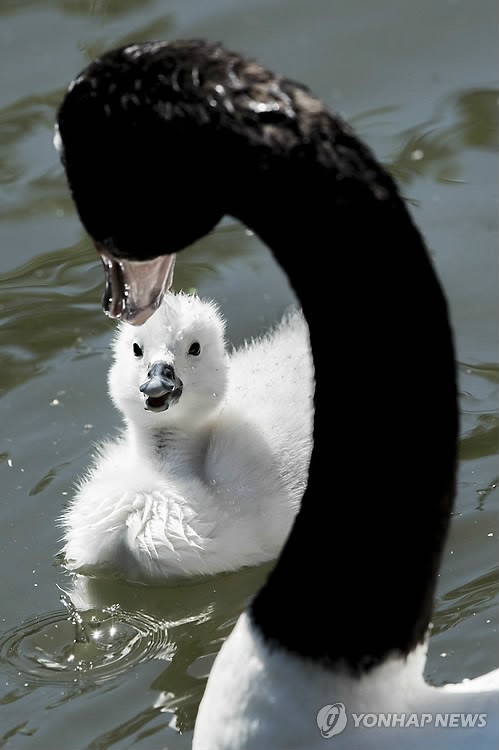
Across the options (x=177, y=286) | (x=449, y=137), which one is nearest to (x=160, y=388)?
(x=177, y=286)

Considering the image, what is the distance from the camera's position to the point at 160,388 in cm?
409

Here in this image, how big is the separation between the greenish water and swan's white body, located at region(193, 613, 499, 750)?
0.47 ft

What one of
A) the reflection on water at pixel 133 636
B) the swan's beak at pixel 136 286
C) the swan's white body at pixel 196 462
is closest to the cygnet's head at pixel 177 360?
the swan's white body at pixel 196 462

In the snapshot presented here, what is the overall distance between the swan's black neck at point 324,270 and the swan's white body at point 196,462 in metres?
1.37

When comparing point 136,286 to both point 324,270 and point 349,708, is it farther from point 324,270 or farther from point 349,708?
point 349,708

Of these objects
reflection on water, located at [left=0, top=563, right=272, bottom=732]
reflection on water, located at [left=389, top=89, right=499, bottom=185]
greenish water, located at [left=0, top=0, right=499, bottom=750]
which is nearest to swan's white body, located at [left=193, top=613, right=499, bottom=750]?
greenish water, located at [left=0, top=0, right=499, bottom=750]

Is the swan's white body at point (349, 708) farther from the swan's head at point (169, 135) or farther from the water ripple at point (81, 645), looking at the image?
the water ripple at point (81, 645)

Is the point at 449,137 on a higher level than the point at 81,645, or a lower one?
higher

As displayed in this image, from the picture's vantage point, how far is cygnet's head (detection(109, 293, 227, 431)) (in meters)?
4.31

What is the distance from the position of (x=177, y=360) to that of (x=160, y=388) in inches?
11.1

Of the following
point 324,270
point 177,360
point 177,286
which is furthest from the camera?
point 177,286

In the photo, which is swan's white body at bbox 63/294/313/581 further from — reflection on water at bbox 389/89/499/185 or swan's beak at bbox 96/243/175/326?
reflection on water at bbox 389/89/499/185

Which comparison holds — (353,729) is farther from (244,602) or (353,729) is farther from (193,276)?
(193,276)

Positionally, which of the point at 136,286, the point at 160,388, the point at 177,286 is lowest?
the point at 177,286
